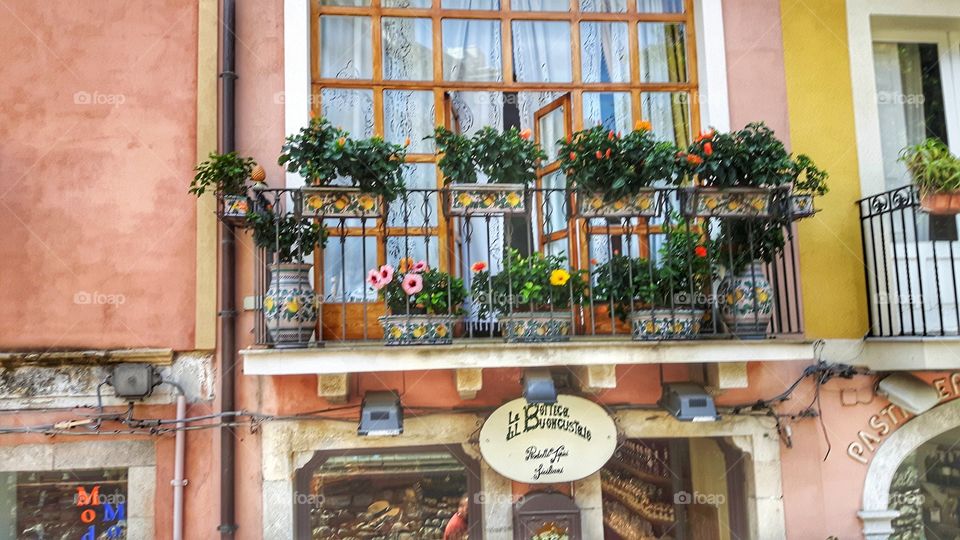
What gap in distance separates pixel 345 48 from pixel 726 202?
2958 millimetres

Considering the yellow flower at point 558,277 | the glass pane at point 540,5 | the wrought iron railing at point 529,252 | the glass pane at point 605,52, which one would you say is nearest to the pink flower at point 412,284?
the wrought iron railing at point 529,252

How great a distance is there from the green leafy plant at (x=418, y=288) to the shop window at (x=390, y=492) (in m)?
1.14

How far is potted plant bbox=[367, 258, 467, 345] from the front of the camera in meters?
5.09

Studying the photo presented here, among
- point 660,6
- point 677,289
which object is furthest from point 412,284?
point 660,6

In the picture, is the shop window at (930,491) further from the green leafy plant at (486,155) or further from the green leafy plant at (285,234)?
the green leafy plant at (285,234)

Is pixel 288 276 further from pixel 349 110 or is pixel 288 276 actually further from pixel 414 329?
pixel 349 110

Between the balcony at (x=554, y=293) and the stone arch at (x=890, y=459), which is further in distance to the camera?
the stone arch at (x=890, y=459)

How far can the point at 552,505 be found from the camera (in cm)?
540

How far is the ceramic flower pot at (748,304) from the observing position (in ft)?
17.5

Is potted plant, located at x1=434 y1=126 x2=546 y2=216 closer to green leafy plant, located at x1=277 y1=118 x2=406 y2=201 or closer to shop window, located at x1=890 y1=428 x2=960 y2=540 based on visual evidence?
green leafy plant, located at x1=277 y1=118 x2=406 y2=201

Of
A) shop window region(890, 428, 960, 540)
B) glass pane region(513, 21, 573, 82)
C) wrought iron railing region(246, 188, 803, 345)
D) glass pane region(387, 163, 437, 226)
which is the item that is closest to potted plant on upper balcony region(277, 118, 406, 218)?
wrought iron railing region(246, 188, 803, 345)

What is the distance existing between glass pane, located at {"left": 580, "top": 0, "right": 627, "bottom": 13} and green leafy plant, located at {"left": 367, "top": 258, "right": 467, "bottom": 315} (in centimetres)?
257

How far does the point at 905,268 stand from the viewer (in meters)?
6.00

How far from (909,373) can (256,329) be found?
4.51 metres
